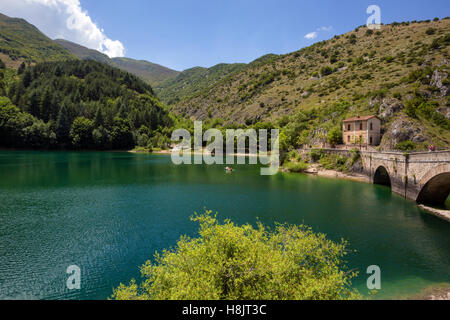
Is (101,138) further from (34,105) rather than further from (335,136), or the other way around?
(335,136)

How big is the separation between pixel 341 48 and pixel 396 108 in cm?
11656

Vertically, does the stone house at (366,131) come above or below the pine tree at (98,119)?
below

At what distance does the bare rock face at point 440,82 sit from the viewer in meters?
69.8

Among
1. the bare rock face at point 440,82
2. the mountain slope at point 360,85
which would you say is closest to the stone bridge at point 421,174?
the mountain slope at point 360,85

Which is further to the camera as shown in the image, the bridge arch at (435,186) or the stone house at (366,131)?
the stone house at (366,131)

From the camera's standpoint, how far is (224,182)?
56.6 meters

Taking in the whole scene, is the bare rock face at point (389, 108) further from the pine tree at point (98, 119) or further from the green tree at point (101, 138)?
the pine tree at point (98, 119)

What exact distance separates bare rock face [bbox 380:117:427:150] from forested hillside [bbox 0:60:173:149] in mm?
117397

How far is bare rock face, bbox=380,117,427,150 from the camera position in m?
56.4

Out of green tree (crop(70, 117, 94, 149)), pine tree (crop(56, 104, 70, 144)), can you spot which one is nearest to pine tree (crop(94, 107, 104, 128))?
green tree (crop(70, 117, 94, 149))

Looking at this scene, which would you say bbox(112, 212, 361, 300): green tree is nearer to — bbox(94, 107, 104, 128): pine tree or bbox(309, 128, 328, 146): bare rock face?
bbox(309, 128, 328, 146): bare rock face

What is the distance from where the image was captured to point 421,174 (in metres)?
34.3

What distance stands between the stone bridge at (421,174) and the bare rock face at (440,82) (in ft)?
138

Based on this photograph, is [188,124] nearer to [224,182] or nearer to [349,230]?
[224,182]
